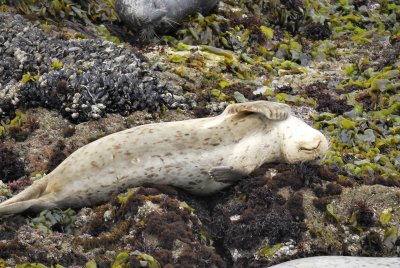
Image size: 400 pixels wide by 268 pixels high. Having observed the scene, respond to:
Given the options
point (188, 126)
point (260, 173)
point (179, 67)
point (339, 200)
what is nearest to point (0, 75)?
point (179, 67)

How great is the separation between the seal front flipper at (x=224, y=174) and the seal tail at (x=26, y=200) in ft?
4.46

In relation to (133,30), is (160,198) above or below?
above

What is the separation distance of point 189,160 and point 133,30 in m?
4.39

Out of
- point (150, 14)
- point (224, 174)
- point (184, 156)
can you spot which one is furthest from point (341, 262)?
point (150, 14)

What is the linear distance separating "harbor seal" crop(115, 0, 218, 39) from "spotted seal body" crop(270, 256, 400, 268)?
215 inches

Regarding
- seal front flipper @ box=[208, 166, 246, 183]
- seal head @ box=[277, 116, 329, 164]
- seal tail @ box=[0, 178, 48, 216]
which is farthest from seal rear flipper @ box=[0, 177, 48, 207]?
seal head @ box=[277, 116, 329, 164]

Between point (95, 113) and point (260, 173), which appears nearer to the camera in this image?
point (260, 173)

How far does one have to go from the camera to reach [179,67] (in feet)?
31.8

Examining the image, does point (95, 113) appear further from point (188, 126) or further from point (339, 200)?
point (339, 200)

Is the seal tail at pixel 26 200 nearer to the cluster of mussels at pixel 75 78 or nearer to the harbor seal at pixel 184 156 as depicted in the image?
the harbor seal at pixel 184 156

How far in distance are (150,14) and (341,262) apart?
18.7 feet

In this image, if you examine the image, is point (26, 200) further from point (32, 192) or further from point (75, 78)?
point (75, 78)

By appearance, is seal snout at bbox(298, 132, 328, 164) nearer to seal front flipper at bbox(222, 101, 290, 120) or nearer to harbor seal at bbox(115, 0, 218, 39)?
seal front flipper at bbox(222, 101, 290, 120)

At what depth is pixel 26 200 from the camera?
22.4ft
